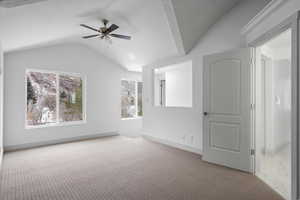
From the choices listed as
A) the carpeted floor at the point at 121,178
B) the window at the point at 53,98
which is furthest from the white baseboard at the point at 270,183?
the window at the point at 53,98

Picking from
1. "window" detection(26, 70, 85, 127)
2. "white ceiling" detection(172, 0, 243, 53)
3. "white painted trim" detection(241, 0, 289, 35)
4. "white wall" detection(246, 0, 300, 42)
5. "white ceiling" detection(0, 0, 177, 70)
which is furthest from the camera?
"window" detection(26, 70, 85, 127)

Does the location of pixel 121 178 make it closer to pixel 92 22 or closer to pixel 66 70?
pixel 92 22

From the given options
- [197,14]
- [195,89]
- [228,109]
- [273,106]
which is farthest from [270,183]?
[197,14]

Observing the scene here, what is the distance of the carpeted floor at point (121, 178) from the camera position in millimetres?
2264

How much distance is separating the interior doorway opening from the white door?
18cm

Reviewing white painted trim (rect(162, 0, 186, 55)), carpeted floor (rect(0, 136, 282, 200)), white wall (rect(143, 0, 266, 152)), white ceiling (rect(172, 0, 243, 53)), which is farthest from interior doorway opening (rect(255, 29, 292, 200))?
white painted trim (rect(162, 0, 186, 55))

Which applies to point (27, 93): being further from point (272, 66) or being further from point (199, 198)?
point (272, 66)

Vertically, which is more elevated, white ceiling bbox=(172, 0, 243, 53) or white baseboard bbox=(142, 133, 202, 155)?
white ceiling bbox=(172, 0, 243, 53)

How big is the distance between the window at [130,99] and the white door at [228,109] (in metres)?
4.10

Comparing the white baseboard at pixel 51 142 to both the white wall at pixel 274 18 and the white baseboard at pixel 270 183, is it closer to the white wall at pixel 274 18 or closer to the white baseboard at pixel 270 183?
the white baseboard at pixel 270 183

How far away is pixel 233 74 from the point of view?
3121 millimetres

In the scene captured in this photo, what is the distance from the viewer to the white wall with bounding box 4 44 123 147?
4.32 meters

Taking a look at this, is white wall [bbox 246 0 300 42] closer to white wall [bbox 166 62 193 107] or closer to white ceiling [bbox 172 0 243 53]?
white ceiling [bbox 172 0 243 53]

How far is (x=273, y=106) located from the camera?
3.95m
